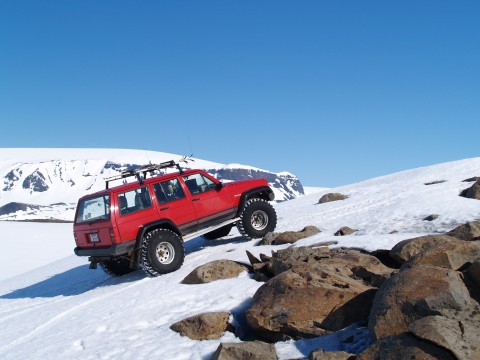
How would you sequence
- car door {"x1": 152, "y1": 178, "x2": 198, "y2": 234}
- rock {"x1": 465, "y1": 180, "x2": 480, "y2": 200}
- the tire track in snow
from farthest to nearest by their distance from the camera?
rock {"x1": 465, "y1": 180, "x2": 480, "y2": 200}, car door {"x1": 152, "y1": 178, "x2": 198, "y2": 234}, the tire track in snow

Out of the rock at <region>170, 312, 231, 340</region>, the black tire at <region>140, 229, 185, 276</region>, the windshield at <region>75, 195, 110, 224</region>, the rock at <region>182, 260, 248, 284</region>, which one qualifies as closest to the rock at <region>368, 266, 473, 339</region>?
the rock at <region>170, 312, 231, 340</region>

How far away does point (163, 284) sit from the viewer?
29.8 ft

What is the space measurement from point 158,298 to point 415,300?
4.71 metres

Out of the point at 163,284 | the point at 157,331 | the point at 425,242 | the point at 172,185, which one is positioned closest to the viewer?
the point at 157,331

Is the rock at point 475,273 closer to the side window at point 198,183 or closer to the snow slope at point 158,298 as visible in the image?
the snow slope at point 158,298

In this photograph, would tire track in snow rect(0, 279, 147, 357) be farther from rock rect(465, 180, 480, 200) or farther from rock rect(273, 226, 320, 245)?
rock rect(465, 180, 480, 200)

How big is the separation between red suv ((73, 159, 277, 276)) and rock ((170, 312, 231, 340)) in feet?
12.0

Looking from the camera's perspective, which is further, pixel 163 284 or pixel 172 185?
pixel 172 185

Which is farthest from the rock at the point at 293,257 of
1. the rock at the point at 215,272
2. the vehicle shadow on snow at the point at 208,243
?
the vehicle shadow on snow at the point at 208,243

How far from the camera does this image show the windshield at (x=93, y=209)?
33.4ft

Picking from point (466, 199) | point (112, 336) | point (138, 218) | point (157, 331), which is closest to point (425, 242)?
point (157, 331)

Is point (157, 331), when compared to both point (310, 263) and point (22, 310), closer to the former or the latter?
point (310, 263)

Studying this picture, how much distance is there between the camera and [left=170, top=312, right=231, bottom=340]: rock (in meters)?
6.27

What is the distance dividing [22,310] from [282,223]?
8.34 m
